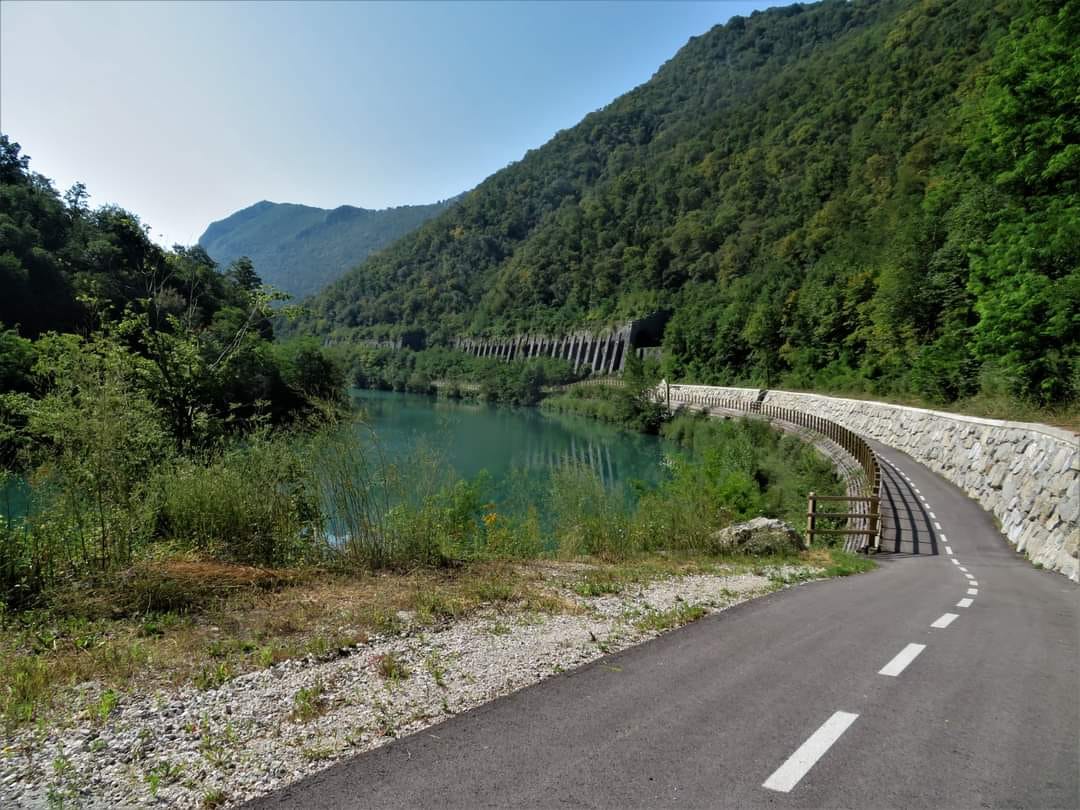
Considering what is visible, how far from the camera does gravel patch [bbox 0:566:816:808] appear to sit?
9.51 ft

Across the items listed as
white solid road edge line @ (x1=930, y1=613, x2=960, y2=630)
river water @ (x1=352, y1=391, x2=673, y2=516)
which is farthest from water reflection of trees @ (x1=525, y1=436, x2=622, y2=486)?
white solid road edge line @ (x1=930, y1=613, x2=960, y2=630)

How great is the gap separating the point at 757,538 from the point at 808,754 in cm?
820

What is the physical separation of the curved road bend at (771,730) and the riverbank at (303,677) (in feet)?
0.95

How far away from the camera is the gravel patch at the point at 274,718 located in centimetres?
290

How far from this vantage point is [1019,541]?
474 inches

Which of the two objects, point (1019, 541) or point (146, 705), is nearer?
point (146, 705)

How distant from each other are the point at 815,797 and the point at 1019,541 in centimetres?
1255

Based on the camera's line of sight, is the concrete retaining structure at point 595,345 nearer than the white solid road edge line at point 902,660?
No

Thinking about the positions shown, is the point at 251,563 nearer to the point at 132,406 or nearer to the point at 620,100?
the point at 132,406

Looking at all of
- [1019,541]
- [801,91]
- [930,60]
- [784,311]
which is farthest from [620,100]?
[1019,541]

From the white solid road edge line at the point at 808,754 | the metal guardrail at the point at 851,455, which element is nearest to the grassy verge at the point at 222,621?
A: the white solid road edge line at the point at 808,754

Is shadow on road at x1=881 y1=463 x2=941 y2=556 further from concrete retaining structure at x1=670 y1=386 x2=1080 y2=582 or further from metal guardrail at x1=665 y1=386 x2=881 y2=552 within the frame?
concrete retaining structure at x1=670 y1=386 x2=1080 y2=582

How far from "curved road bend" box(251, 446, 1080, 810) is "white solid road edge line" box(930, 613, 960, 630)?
0.24 ft

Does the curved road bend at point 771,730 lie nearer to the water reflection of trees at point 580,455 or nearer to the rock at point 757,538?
the rock at point 757,538
